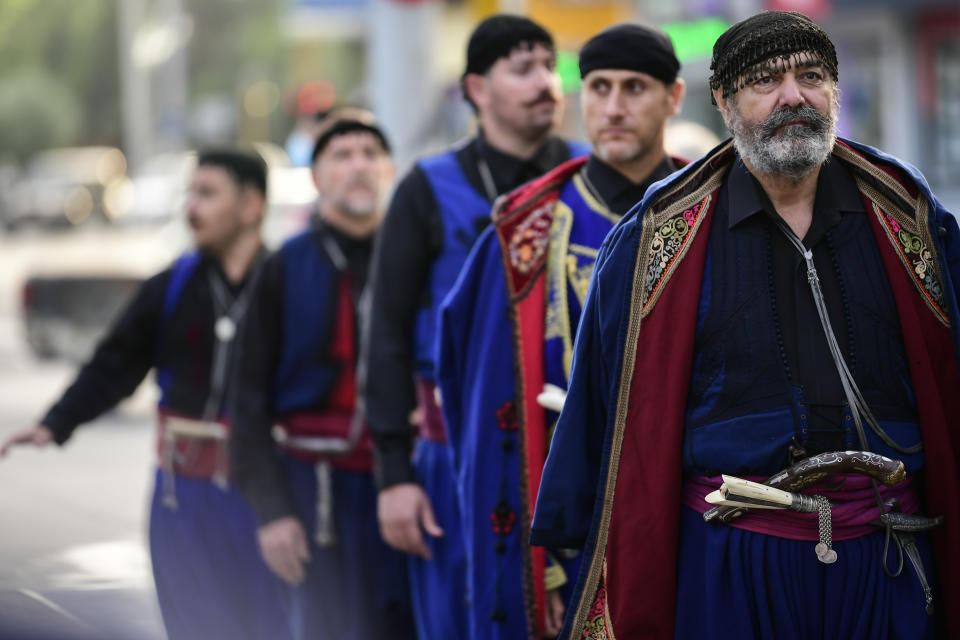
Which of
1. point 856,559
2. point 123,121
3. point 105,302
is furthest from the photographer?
point 123,121

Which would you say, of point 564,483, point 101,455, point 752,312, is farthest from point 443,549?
point 101,455

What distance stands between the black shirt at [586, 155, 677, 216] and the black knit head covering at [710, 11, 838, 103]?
2.73 ft

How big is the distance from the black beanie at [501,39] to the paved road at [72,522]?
5.78 feet

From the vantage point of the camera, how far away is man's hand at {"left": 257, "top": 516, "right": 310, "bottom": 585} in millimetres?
5020

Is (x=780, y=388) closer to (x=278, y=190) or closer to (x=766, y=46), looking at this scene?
(x=766, y=46)

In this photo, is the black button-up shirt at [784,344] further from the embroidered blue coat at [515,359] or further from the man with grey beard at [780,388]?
the embroidered blue coat at [515,359]

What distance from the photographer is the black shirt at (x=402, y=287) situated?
450cm

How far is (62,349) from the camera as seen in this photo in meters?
16.6

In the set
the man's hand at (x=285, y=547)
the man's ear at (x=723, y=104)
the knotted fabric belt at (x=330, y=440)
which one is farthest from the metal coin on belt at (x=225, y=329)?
the man's ear at (x=723, y=104)

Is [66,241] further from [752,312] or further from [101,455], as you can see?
[752,312]

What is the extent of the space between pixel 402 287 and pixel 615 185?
866mm

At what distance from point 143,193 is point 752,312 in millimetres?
41404

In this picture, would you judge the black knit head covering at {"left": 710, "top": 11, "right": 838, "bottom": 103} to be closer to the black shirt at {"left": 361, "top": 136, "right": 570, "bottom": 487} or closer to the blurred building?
the black shirt at {"left": 361, "top": 136, "right": 570, "bottom": 487}

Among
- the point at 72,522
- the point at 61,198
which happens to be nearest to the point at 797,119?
the point at 72,522
